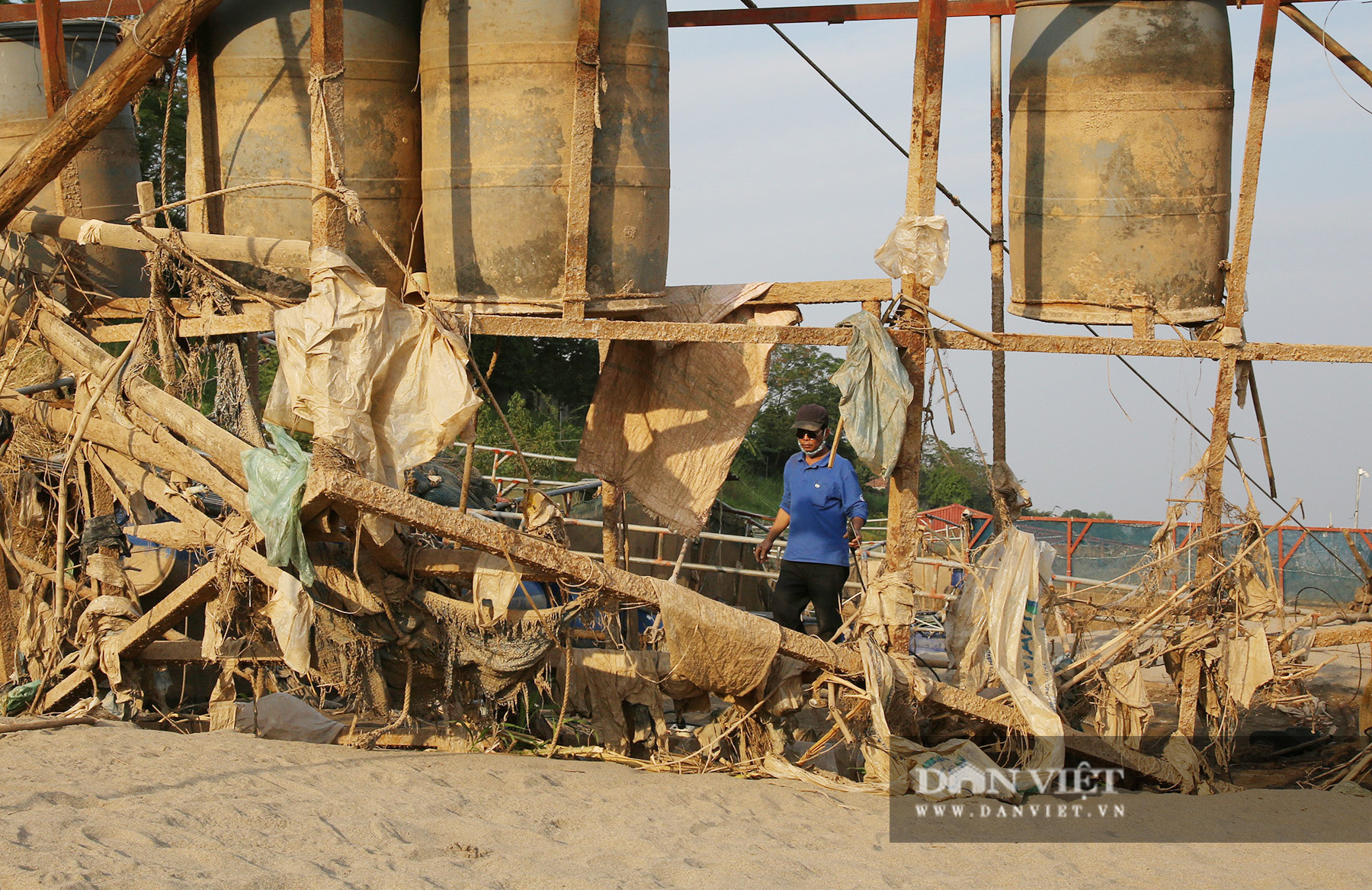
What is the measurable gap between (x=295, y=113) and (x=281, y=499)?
220cm

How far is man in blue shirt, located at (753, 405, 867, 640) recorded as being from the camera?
612 centimetres

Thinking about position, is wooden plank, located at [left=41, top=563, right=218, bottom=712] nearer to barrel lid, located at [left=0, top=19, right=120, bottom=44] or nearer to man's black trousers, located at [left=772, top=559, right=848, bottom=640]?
man's black trousers, located at [left=772, top=559, right=848, bottom=640]

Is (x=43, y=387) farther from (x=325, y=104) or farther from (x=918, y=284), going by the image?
(x=918, y=284)

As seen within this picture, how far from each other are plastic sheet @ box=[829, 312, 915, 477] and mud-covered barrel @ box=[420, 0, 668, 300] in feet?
3.74

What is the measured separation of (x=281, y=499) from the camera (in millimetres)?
4676

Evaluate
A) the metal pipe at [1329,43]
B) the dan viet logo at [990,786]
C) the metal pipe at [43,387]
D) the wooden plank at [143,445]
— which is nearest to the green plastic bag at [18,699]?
the wooden plank at [143,445]

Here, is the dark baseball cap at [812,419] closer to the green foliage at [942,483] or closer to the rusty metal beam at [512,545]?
the rusty metal beam at [512,545]

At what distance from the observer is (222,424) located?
564 centimetres

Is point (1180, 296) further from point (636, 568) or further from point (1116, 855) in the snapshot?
point (636, 568)

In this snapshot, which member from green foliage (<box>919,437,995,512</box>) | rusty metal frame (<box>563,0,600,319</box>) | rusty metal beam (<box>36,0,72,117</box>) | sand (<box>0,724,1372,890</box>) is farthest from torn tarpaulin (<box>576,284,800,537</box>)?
green foliage (<box>919,437,995,512</box>)

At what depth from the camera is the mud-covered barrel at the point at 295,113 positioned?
5.78 m

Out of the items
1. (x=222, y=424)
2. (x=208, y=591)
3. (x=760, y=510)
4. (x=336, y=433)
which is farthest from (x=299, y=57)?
(x=760, y=510)

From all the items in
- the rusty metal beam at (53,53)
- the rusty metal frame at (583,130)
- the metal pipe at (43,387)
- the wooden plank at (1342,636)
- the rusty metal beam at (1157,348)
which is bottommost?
the wooden plank at (1342,636)

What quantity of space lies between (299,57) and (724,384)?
8.73 feet
